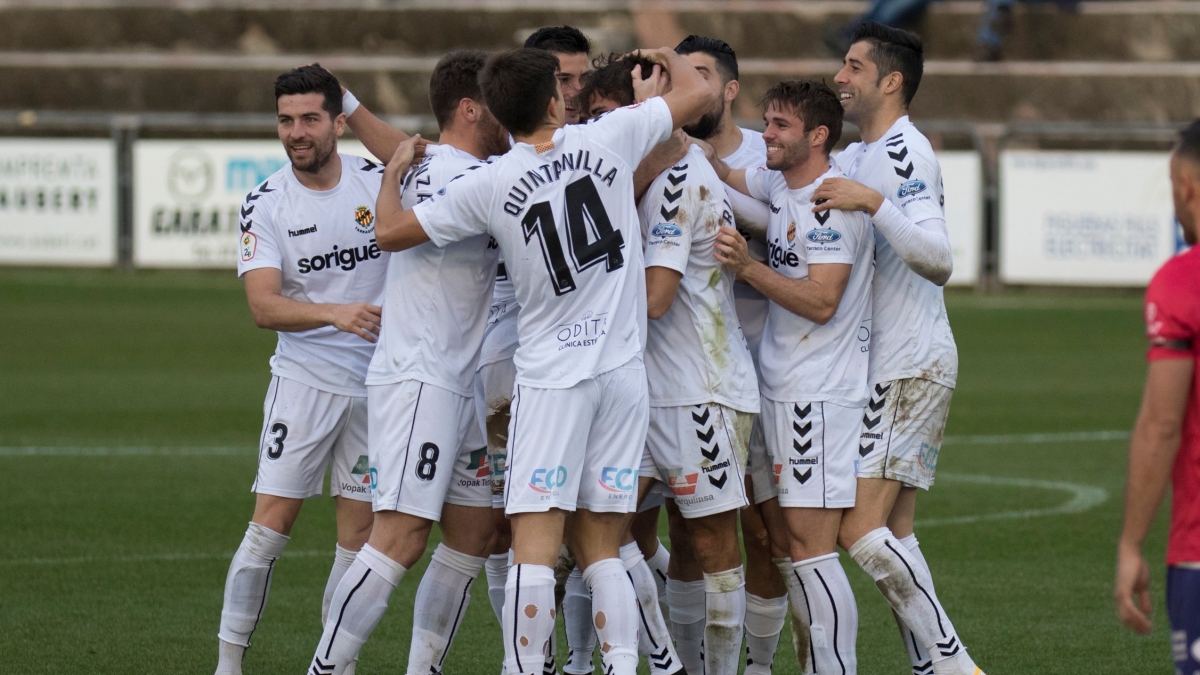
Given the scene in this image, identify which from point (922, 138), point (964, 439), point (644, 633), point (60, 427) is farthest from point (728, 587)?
point (60, 427)

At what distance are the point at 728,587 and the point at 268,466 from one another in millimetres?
1940

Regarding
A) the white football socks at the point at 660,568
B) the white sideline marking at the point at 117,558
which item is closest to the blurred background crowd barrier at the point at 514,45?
the white sideline marking at the point at 117,558

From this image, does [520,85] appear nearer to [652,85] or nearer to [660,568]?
[652,85]

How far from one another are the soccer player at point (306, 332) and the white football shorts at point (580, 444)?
1170 millimetres

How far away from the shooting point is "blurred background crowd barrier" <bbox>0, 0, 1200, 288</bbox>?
20859 mm

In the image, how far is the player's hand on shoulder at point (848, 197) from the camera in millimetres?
5613

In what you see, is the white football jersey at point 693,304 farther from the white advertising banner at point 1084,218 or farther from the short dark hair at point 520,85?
the white advertising banner at point 1084,218

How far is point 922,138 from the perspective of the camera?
5977 mm

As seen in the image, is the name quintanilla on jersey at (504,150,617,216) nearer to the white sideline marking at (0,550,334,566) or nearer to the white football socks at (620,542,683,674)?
the white football socks at (620,542,683,674)

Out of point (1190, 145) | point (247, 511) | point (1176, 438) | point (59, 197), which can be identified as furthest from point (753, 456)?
point (59, 197)

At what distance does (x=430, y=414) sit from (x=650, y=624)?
1.15 meters

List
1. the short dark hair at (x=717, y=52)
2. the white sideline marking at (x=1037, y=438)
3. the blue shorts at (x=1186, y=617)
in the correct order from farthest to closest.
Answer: the white sideline marking at (x=1037, y=438)
the short dark hair at (x=717, y=52)
the blue shorts at (x=1186, y=617)

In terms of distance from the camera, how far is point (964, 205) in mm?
20922

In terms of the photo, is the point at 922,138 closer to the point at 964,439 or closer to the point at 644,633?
the point at 644,633
